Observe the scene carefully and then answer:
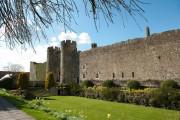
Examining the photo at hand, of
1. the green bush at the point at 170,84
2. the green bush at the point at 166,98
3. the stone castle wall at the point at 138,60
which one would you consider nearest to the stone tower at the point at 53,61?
the stone castle wall at the point at 138,60

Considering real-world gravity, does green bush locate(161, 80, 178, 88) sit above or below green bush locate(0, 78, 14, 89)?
below

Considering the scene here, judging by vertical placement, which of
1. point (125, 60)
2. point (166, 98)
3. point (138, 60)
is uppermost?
→ point (125, 60)

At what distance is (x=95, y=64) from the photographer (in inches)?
1363

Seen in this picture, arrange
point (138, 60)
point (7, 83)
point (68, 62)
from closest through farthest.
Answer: point (138, 60) → point (7, 83) → point (68, 62)

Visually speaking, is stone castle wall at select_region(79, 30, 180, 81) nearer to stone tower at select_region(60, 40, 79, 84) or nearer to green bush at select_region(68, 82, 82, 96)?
stone tower at select_region(60, 40, 79, 84)

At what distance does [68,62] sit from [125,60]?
10329mm

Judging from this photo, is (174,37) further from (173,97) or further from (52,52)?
(52,52)

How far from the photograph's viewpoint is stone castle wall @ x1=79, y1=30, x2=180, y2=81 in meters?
Answer: 23.5

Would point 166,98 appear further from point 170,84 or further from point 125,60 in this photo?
point 125,60

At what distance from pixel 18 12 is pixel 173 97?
14.3 metres

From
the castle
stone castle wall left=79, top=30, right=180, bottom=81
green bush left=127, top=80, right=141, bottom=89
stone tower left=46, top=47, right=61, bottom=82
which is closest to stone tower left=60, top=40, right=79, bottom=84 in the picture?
the castle

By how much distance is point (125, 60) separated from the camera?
29391 millimetres

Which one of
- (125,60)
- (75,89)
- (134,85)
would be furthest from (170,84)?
(75,89)

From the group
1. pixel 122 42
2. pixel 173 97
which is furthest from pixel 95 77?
pixel 173 97
